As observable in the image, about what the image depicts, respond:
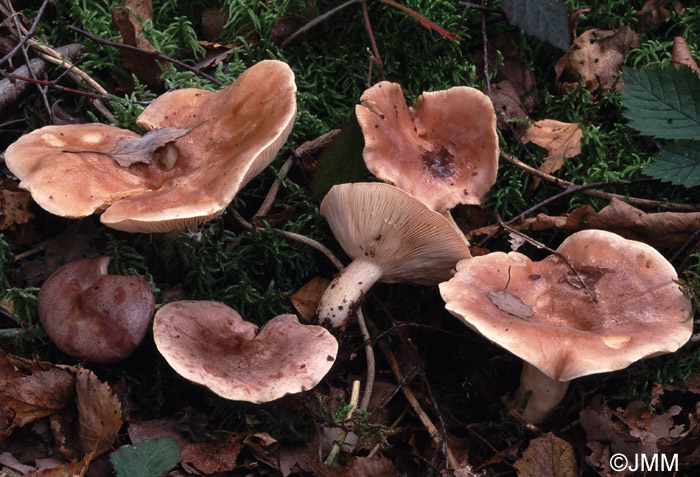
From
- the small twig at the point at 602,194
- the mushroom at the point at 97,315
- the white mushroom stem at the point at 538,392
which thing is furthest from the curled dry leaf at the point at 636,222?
the mushroom at the point at 97,315

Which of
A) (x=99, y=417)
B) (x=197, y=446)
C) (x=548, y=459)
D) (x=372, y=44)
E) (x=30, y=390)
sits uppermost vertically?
(x=372, y=44)

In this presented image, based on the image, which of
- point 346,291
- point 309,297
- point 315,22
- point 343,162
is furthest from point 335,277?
point 315,22

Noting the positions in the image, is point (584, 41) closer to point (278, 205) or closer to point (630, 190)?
point (630, 190)

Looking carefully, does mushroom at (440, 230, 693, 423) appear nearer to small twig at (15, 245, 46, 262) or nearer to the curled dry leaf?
the curled dry leaf

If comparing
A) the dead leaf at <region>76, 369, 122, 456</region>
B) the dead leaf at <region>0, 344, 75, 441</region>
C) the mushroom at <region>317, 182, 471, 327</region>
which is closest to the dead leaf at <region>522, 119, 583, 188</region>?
the mushroom at <region>317, 182, 471, 327</region>

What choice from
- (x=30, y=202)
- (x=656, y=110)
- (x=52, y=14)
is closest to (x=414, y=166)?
(x=656, y=110)

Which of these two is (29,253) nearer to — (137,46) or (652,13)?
(137,46)

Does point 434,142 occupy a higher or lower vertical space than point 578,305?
higher

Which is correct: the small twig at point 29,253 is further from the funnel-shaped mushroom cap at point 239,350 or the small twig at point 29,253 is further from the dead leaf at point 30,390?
the funnel-shaped mushroom cap at point 239,350
